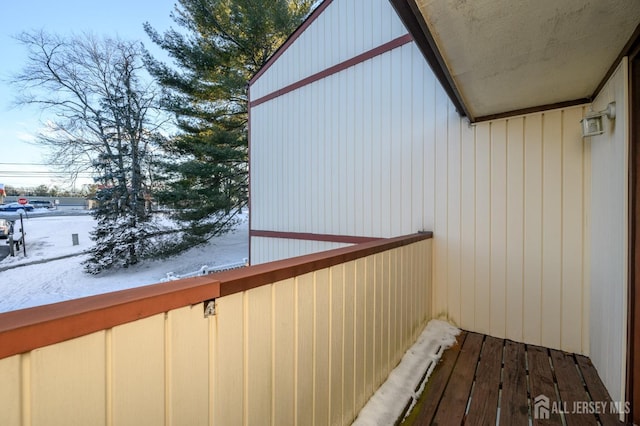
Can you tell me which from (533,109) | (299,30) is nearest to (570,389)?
(533,109)

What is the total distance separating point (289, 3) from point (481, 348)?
11092 millimetres

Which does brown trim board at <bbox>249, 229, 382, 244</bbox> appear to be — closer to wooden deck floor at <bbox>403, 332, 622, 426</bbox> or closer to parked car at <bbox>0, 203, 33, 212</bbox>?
wooden deck floor at <bbox>403, 332, 622, 426</bbox>

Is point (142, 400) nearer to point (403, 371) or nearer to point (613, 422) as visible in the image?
point (403, 371)

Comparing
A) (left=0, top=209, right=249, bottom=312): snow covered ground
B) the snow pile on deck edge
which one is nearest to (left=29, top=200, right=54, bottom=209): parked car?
(left=0, top=209, right=249, bottom=312): snow covered ground

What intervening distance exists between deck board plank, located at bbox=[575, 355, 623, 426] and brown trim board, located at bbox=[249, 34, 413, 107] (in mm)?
3100

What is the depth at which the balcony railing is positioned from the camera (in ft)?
1.84

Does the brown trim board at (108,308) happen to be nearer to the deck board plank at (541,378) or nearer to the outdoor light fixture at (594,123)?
the deck board plank at (541,378)

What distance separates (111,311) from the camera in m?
0.64

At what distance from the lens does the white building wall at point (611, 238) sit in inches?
63.7

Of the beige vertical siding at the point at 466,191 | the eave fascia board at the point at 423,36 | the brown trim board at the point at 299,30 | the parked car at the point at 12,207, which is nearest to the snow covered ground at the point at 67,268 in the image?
the parked car at the point at 12,207

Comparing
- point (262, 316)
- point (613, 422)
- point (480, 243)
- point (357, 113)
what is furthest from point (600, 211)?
point (357, 113)

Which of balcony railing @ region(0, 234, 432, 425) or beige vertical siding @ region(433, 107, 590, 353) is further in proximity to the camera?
beige vertical siding @ region(433, 107, 590, 353)

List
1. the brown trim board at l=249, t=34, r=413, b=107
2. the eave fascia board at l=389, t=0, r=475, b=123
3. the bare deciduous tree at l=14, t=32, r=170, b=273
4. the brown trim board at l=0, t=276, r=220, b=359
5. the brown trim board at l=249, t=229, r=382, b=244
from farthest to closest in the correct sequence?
the bare deciduous tree at l=14, t=32, r=170, b=273
the brown trim board at l=249, t=229, r=382, b=244
the brown trim board at l=249, t=34, r=413, b=107
the eave fascia board at l=389, t=0, r=475, b=123
the brown trim board at l=0, t=276, r=220, b=359

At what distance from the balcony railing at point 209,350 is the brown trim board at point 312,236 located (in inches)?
77.8
